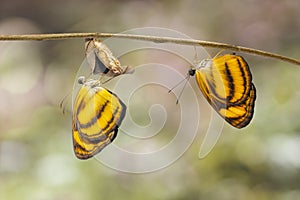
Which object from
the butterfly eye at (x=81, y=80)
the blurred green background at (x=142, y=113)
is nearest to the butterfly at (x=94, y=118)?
the butterfly eye at (x=81, y=80)

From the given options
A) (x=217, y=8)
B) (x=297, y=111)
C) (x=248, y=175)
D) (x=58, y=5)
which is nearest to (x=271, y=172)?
(x=248, y=175)

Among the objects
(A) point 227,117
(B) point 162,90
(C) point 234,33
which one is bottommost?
(A) point 227,117

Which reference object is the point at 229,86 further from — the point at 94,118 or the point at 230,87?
the point at 94,118

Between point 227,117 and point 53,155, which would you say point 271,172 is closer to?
point 53,155

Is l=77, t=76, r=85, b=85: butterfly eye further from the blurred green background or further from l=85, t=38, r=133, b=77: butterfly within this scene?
the blurred green background

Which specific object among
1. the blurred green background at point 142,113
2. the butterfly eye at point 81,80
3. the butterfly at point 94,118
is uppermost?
the blurred green background at point 142,113

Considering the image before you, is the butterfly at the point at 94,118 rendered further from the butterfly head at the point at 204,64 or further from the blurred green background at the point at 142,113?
the blurred green background at the point at 142,113

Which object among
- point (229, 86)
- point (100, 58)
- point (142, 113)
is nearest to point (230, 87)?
point (229, 86)
